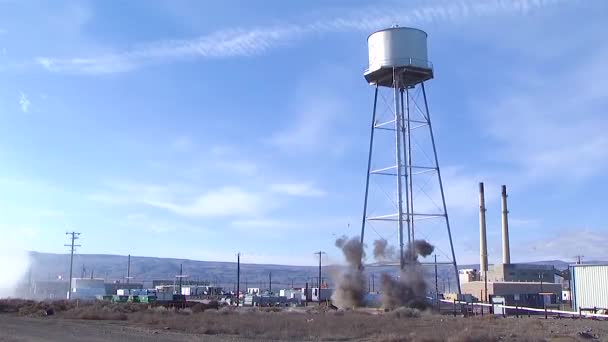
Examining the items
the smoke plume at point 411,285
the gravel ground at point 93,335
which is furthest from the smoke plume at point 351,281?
the gravel ground at point 93,335

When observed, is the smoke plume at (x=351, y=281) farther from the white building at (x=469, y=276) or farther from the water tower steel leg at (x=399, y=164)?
the white building at (x=469, y=276)

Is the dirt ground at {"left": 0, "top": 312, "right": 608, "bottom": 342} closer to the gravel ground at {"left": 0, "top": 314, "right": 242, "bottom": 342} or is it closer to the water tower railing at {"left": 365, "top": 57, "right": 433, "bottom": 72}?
the gravel ground at {"left": 0, "top": 314, "right": 242, "bottom": 342}

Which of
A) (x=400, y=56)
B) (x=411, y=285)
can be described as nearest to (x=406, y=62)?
(x=400, y=56)

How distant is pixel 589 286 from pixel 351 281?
2003 cm

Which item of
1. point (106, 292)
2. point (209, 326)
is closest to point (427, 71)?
point (209, 326)

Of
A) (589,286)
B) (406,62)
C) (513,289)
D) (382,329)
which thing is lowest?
Result: (382,329)

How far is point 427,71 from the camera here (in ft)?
193

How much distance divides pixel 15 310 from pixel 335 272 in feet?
101

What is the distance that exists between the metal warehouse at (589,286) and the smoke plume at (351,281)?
17.5 m

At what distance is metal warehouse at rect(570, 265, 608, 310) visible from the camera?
184 ft

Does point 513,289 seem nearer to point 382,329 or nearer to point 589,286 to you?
point 589,286

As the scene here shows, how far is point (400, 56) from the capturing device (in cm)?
5856

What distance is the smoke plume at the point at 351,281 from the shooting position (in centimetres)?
6431

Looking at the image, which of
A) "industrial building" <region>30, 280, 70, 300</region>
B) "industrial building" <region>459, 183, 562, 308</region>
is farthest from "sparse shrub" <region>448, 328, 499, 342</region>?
"industrial building" <region>30, 280, 70, 300</region>
